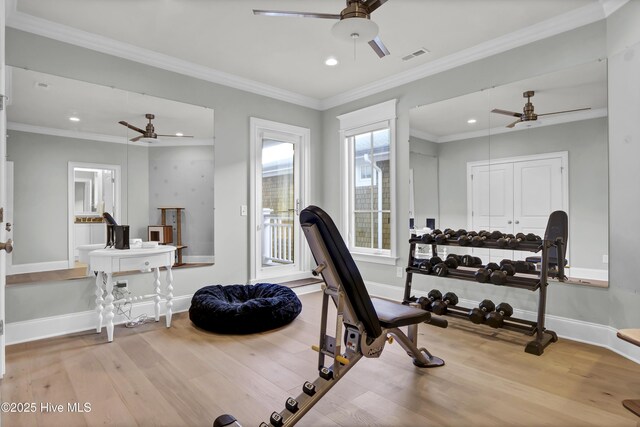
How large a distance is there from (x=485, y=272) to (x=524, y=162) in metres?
1.07

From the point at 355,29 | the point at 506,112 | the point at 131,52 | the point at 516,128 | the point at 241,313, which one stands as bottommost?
the point at 241,313

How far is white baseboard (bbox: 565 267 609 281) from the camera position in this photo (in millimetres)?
2739

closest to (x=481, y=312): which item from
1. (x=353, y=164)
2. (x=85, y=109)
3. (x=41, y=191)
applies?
(x=353, y=164)

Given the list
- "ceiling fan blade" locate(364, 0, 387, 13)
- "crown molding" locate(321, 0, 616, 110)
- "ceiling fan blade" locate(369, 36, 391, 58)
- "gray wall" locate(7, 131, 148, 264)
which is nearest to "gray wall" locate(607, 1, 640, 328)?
"crown molding" locate(321, 0, 616, 110)

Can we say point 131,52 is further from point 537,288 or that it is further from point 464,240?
point 537,288

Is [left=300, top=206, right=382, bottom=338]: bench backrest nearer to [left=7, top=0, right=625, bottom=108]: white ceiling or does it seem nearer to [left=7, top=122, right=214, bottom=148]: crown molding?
[left=7, top=0, right=625, bottom=108]: white ceiling

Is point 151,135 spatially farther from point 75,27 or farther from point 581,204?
point 581,204

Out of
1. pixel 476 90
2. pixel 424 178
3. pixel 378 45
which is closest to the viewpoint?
pixel 378 45

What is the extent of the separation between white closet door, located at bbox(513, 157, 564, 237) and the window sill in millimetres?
1444

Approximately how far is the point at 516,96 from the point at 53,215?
4199mm

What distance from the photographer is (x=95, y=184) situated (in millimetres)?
3193

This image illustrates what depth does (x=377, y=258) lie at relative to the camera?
440cm

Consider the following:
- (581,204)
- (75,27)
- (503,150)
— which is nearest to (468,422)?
(581,204)

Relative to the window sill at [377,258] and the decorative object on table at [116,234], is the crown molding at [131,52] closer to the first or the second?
the decorative object on table at [116,234]
